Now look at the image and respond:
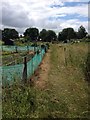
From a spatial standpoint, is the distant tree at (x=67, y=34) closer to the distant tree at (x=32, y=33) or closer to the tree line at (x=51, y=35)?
the tree line at (x=51, y=35)

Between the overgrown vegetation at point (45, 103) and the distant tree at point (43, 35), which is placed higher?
the distant tree at point (43, 35)

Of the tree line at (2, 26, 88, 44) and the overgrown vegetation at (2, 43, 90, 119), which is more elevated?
the tree line at (2, 26, 88, 44)

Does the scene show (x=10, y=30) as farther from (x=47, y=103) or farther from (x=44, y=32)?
(x=47, y=103)

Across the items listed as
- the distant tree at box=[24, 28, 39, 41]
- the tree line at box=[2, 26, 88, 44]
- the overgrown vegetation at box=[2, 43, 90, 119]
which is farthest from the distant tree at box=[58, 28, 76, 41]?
the overgrown vegetation at box=[2, 43, 90, 119]

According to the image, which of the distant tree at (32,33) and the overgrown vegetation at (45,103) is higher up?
the distant tree at (32,33)

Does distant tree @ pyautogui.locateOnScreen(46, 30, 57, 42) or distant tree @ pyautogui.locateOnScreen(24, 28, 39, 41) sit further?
distant tree @ pyautogui.locateOnScreen(46, 30, 57, 42)

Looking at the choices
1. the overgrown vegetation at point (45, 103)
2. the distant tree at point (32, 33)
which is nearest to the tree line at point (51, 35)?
the distant tree at point (32, 33)

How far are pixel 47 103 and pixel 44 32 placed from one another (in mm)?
86986

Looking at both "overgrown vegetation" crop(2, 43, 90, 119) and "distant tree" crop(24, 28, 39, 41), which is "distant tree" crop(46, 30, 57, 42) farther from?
"overgrown vegetation" crop(2, 43, 90, 119)

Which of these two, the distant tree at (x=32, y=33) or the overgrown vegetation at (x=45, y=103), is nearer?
the overgrown vegetation at (x=45, y=103)

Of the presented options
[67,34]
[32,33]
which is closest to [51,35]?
[67,34]

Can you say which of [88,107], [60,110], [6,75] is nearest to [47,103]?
[60,110]

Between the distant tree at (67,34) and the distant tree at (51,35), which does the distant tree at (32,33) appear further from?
the distant tree at (67,34)

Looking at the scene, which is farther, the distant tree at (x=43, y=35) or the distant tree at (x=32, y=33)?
the distant tree at (x=43, y=35)
